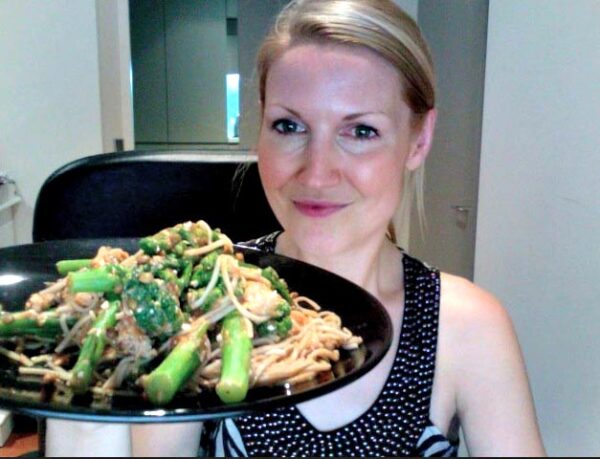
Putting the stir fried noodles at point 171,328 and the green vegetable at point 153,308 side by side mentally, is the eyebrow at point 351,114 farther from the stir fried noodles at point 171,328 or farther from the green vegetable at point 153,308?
the green vegetable at point 153,308

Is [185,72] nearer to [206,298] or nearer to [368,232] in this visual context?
[368,232]

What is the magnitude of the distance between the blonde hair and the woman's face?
0.02m

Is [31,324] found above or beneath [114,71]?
beneath

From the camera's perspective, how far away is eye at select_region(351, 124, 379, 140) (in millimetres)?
1003

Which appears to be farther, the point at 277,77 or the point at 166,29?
the point at 166,29

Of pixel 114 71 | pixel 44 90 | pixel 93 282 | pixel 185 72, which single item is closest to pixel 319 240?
pixel 93 282

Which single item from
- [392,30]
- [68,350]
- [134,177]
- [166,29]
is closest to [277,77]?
[392,30]

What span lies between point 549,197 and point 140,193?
3.61 ft

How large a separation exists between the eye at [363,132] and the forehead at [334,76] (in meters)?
0.04

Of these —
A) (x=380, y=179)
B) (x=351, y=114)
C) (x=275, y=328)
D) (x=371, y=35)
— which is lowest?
(x=275, y=328)

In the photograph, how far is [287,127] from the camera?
3.43 feet

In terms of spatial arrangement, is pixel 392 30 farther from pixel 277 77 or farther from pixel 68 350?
pixel 68 350

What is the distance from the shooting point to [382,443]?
1.01m

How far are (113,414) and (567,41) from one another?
1.58 meters
